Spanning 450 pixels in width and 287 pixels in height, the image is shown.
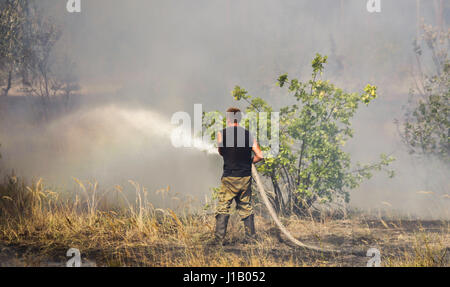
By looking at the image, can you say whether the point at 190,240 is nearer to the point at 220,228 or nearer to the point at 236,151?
the point at 220,228

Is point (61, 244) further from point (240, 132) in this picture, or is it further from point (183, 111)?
point (183, 111)

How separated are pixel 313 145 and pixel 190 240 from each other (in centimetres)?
390

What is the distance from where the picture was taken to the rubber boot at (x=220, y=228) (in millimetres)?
8203

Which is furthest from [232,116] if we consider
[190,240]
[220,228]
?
[190,240]

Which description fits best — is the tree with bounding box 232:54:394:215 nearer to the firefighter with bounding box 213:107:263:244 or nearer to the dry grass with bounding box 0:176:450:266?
the dry grass with bounding box 0:176:450:266

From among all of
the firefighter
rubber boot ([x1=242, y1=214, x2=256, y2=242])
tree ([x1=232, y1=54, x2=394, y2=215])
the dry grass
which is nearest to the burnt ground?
the dry grass

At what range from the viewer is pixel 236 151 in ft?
26.8

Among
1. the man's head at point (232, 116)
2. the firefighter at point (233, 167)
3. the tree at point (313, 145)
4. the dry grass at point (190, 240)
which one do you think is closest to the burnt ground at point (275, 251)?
the dry grass at point (190, 240)

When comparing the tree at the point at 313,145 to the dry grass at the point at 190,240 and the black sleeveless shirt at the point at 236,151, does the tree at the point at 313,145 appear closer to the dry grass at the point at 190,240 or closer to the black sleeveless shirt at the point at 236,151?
the dry grass at the point at 190,240

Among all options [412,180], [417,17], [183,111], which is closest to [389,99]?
[417,17]

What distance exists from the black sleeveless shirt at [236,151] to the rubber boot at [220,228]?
846mm

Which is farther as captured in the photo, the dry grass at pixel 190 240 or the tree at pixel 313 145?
the tree at pixel 313 145

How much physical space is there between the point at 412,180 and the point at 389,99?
22.2 feet

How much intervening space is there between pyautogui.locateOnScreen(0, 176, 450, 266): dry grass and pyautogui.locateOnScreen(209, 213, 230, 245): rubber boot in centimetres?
23
